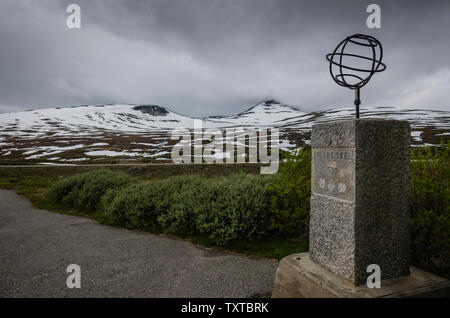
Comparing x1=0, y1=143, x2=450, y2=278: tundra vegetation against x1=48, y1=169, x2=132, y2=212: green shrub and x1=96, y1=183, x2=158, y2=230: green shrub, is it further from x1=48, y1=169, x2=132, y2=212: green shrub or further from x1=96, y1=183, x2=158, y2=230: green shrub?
x1=48, y1=169, x2=132, y2=212: green shrub

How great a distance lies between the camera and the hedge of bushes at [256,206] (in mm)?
4879

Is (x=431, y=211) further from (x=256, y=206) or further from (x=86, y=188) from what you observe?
(x=86, y=188)

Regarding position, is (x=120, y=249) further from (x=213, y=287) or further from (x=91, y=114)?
(x=91, y=114)

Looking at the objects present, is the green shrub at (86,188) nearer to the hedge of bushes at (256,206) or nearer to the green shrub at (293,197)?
the hedge of bushes at (256,206)

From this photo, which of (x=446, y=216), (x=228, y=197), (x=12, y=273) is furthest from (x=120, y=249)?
(x=446, y=216)

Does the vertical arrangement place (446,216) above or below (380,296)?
above

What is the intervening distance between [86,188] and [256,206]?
29.5 feet

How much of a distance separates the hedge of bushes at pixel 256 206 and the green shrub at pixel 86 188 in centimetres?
6

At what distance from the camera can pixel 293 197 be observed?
682cm

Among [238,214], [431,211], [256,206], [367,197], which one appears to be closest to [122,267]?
[238,214]

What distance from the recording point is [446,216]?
4.66 meters

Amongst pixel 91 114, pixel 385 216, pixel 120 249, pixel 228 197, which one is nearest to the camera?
pixel 385 216

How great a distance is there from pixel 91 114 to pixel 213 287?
219098 mm
